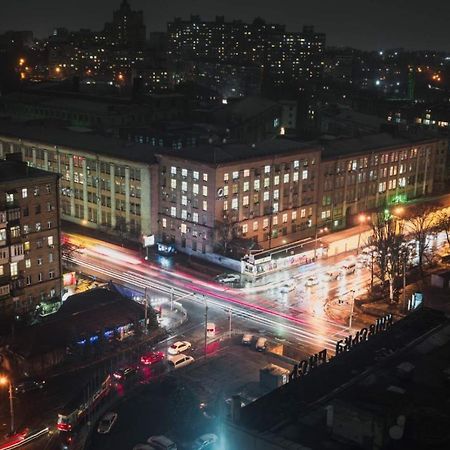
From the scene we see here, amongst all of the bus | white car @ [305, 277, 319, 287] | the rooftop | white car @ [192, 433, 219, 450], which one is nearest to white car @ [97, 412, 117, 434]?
the bus

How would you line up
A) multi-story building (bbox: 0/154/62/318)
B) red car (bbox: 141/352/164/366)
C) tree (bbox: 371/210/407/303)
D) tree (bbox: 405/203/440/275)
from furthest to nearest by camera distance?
tree (bbox: 405/203/440/275) < tree (bbox: 371/210/407/303) < multi-story building (bbox: 0/154/62/318) < red car (bbox: 141/352/164/366)

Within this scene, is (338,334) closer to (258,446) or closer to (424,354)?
(424,354)

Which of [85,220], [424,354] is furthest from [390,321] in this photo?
[85,220]

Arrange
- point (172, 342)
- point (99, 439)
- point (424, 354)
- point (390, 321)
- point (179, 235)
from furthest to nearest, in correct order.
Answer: point (179, 235), point (172, 342), point (99, 439), point (390, 321), point (424, 354)

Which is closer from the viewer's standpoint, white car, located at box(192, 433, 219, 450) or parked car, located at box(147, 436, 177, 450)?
parked car, located at box(147, 436, 177, 450)

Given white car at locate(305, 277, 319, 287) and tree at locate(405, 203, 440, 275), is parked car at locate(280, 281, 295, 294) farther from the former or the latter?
tree at locate(405, 203, 440, 275)

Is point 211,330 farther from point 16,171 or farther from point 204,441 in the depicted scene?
point 16,171

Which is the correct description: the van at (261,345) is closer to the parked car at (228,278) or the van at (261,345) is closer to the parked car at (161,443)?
the parked car at (228,278)
